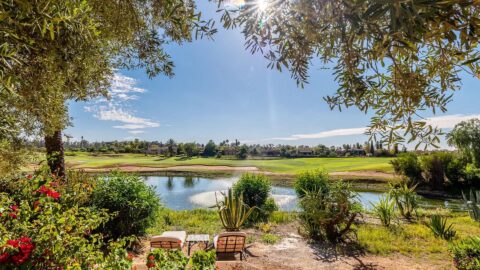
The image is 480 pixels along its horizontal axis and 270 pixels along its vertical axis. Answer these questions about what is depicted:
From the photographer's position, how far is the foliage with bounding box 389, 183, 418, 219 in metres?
9.48

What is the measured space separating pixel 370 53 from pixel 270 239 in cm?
626

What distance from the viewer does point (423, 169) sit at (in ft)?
73.3

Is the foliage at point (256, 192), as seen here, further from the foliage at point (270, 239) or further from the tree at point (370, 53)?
the tree at point (370, 53)

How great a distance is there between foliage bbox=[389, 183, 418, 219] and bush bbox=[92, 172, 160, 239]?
8533mm

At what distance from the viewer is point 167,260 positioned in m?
2.60

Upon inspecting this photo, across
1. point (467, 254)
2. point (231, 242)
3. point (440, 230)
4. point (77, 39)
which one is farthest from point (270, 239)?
point (77, 39)

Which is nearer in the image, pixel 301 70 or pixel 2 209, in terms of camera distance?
pixel 301 70

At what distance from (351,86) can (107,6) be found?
2367mm

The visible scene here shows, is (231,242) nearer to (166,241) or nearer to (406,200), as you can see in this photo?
(166,241)

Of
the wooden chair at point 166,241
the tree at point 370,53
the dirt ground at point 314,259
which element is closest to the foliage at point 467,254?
the dirt ground at point 314,259

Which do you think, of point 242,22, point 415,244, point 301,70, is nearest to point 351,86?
point 301,70

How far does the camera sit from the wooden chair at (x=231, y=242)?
531cm

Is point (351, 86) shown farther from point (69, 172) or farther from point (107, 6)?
point (69, 172)

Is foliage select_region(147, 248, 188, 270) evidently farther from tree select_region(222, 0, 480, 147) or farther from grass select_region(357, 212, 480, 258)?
grass select_region(357, 212, 480, 258)
